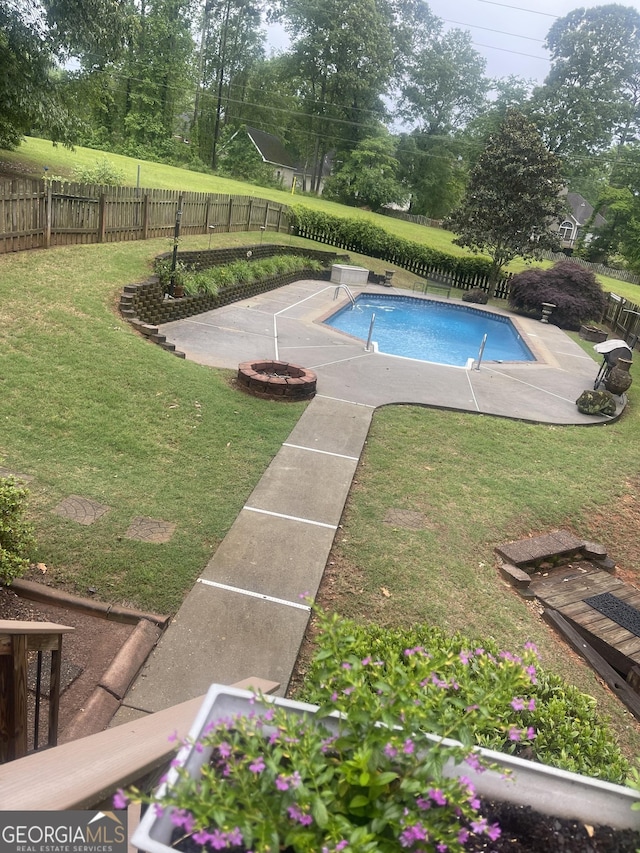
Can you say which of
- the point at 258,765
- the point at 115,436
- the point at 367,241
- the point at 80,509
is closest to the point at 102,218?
the point at 115,436


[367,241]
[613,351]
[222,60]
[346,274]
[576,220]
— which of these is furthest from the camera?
[576,220]

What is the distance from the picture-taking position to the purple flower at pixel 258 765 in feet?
3.84

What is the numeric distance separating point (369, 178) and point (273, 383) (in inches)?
1487

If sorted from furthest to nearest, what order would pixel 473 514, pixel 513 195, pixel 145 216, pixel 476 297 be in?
pixel 476 297 < pixel 513 195 < pixel 145 216 < pixel 473 514

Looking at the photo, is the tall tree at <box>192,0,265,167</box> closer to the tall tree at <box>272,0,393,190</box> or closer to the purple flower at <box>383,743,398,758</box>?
the tall tree at <box>272,0,393,190</box>

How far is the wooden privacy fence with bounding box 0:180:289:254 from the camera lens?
1077cm

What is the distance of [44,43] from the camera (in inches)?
586

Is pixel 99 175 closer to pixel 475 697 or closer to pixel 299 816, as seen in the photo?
pixel 475 697

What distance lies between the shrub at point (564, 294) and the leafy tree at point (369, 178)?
2325cm

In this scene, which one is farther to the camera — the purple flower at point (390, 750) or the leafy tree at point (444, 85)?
the leafy tree at point (444, 85)

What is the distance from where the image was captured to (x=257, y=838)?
1.08 metres

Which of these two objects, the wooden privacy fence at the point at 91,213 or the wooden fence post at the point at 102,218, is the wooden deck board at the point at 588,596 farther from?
the wooden fence post at the point at 102,218

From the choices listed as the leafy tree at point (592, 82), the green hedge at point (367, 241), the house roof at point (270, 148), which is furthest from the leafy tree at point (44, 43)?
the leafy tree at point (592, 82)

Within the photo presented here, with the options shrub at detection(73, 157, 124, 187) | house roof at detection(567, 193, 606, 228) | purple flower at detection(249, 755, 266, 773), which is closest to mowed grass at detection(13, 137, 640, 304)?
shrub at detection(73, 157, 124, 187)
